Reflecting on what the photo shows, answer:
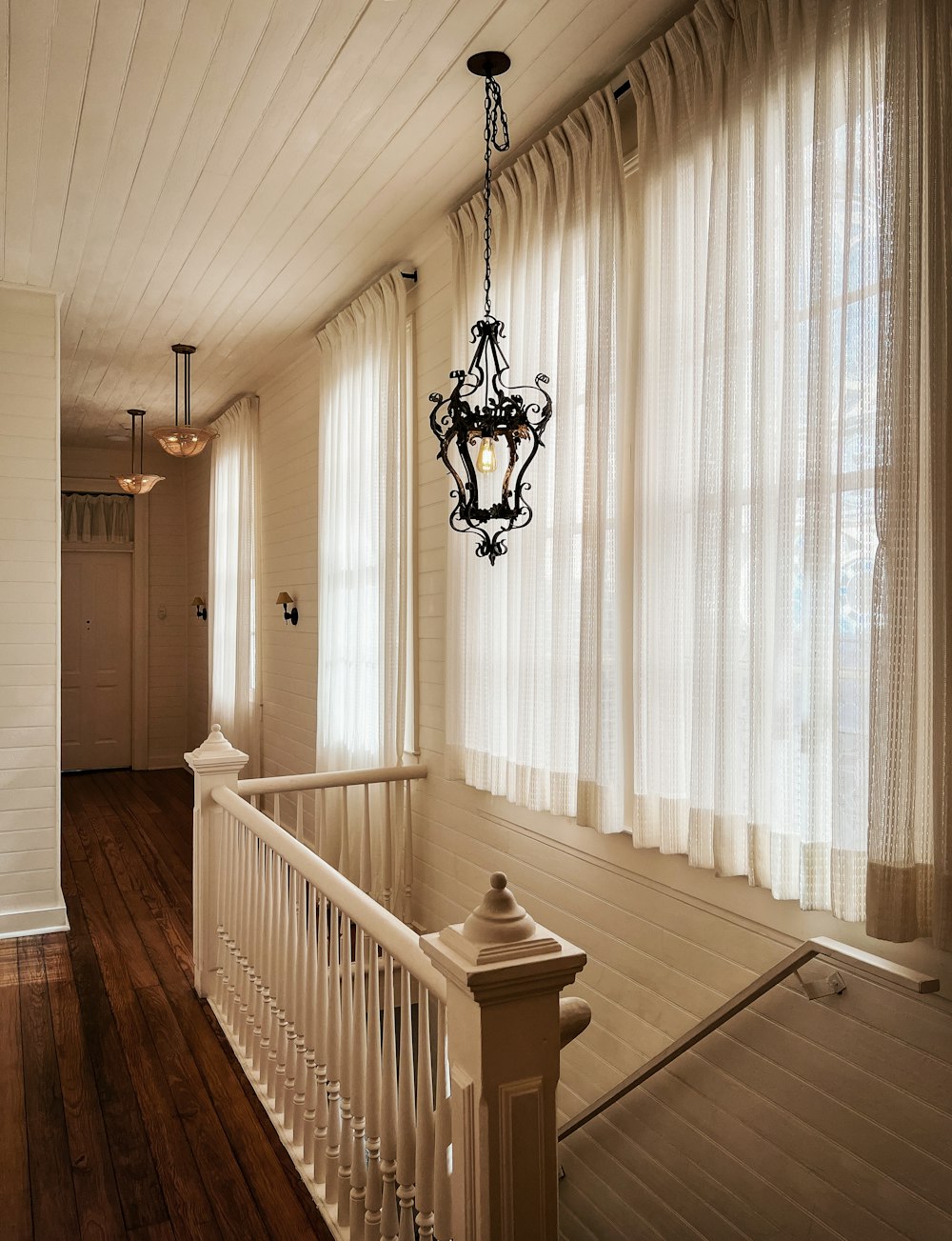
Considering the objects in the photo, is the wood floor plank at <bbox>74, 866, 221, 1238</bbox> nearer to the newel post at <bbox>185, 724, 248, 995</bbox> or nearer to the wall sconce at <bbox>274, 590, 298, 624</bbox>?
the newel post at <bbox>185, 724, 248, 995</bbox>

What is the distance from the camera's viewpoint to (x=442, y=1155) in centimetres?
174

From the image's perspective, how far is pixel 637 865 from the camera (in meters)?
2.78

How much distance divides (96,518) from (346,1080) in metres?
8.17

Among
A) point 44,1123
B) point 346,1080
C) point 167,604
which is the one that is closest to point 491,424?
point 346,1080

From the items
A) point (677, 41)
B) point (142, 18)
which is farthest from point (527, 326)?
point (142, 18)

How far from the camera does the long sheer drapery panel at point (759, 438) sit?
1994 millimetres

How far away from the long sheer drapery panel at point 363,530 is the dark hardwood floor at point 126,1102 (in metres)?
1.33

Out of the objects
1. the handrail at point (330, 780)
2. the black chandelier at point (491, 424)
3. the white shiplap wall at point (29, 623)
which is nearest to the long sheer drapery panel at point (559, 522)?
the black chandelier at point (491, 424)

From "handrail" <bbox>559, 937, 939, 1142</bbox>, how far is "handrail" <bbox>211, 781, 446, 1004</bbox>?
24.2 inches

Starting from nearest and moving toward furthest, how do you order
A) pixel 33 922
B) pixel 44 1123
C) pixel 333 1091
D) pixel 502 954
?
1. pixel 502 954
2. pixel 333 1091
3. pixel 44 1123
4. pixel 33 922

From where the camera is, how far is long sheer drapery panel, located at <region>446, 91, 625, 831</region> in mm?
2779

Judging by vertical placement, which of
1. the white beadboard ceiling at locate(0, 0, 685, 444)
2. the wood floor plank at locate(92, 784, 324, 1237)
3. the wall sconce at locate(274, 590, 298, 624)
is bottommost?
the wood floor plank at locate(92, 784, 324, 1237)

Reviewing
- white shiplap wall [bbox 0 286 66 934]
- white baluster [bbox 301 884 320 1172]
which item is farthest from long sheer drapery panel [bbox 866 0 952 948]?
white shiplap wall [bbox 0 286 66 934]

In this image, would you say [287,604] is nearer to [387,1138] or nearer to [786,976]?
[387,1138]
